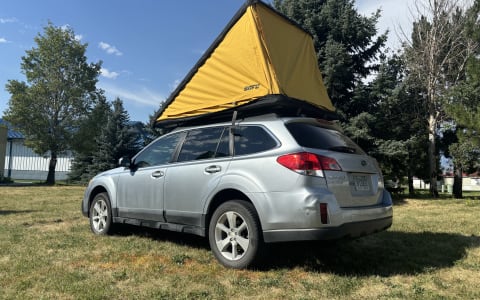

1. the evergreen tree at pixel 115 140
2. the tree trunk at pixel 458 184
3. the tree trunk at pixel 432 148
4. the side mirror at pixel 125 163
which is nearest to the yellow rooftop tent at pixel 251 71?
the side mirror at pixel 125 163

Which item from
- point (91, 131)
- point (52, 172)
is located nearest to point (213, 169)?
point (91, 131)

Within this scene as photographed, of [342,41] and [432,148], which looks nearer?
[342,41]

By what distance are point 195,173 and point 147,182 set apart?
103 centimetres

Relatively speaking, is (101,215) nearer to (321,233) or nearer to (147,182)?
(147,182)

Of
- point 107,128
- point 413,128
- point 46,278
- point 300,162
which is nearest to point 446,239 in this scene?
point 300,162

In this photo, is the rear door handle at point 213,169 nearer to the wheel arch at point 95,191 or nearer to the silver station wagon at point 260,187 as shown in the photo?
the silver station wagon at point 260,187

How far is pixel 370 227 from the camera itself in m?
4.12

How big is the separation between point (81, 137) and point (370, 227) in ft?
90.7

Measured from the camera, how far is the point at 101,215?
20.4ft

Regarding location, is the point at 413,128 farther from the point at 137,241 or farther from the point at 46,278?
the point at 46,278

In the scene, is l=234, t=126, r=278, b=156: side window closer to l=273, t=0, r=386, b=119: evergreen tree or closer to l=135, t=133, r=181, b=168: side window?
l=135, t=133, r=181, b=168: side window

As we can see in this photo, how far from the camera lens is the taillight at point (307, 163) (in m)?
3.80

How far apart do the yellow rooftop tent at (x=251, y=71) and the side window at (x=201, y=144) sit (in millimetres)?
350

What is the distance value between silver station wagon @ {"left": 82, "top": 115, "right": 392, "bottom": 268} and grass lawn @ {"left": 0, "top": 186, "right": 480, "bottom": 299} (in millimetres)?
387
